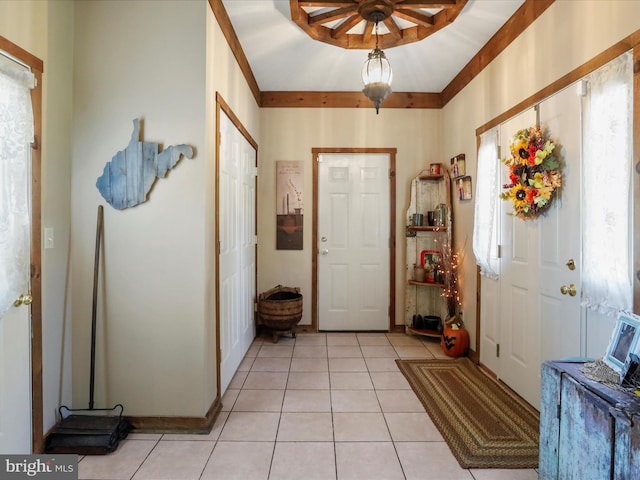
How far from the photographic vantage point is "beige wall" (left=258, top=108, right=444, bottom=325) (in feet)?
13.7

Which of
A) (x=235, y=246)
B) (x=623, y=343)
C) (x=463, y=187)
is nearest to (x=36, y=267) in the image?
(x=235, y=246)

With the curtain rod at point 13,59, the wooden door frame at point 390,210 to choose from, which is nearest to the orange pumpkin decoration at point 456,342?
the wooden door frame at point 390,210

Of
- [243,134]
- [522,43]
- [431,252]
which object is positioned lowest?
[431,252]

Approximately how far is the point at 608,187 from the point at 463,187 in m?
1.79

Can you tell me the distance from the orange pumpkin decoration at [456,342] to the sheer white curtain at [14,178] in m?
3.28

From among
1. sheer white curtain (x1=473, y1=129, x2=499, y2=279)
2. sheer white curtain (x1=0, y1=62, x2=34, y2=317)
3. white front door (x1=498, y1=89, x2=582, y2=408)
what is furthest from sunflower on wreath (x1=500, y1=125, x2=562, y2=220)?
sheer white curtain (x1=0, y1=62, x2=34, y2=317)

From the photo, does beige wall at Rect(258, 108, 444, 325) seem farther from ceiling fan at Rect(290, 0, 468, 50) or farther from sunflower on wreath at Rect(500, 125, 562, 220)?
sunflower on wreath at Rect(500, 125, 562, 220)

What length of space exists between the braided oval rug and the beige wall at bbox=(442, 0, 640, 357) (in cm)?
59

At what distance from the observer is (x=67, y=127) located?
6.91 feet

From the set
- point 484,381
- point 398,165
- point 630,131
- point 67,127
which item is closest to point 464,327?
point 484,381

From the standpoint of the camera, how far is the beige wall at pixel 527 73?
1.81 meters

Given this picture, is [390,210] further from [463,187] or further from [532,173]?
[532,173]

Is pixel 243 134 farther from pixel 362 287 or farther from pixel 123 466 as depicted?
pixel 123 466

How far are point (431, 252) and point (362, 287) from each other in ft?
2.93
